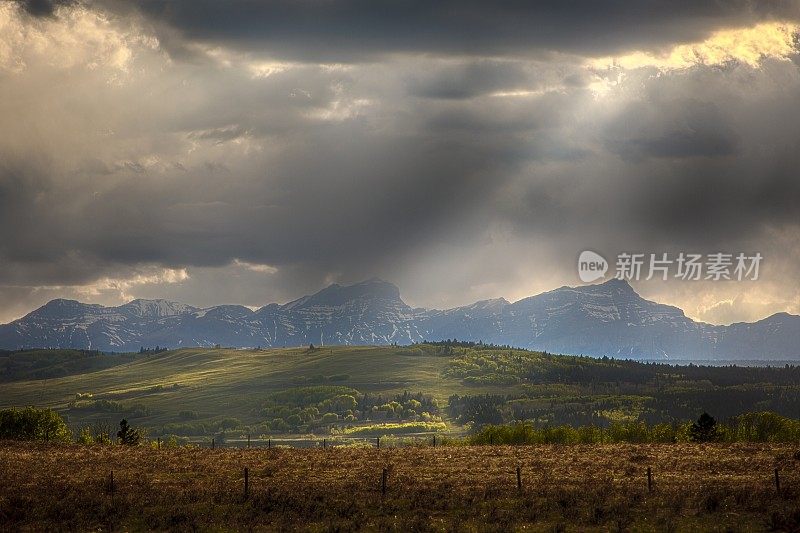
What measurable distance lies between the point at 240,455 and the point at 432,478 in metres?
38.1

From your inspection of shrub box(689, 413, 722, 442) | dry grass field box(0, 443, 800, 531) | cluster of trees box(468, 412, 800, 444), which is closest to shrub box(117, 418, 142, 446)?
dry grass field box(0, 443, 800, 531)

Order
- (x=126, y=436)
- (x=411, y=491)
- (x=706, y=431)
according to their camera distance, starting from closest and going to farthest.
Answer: (x=411, y=491) < (x=706, y=431) < (x=126, y=436)

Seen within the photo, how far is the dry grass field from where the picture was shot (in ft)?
252

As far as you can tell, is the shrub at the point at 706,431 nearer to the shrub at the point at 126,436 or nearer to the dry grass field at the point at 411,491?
the dry grass field at the point at 411,491

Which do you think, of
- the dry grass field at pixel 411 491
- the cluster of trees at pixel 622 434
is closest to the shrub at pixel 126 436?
the dry grass field at pixel 411 491

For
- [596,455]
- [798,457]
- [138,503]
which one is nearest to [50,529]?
[138,503]

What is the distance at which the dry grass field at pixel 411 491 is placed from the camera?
76.9 m

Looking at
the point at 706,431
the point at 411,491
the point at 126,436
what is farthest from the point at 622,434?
the point at 411,491

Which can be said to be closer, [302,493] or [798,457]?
[302,493]

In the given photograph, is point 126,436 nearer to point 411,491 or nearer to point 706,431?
point 411,491

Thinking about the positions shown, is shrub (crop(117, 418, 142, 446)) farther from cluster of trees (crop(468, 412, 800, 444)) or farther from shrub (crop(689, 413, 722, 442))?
shrub (crop(689, 413, 722, 442))

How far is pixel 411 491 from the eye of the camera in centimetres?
9000

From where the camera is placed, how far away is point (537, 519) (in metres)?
77.1

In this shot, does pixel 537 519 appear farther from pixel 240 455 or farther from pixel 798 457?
pixel 240 455
